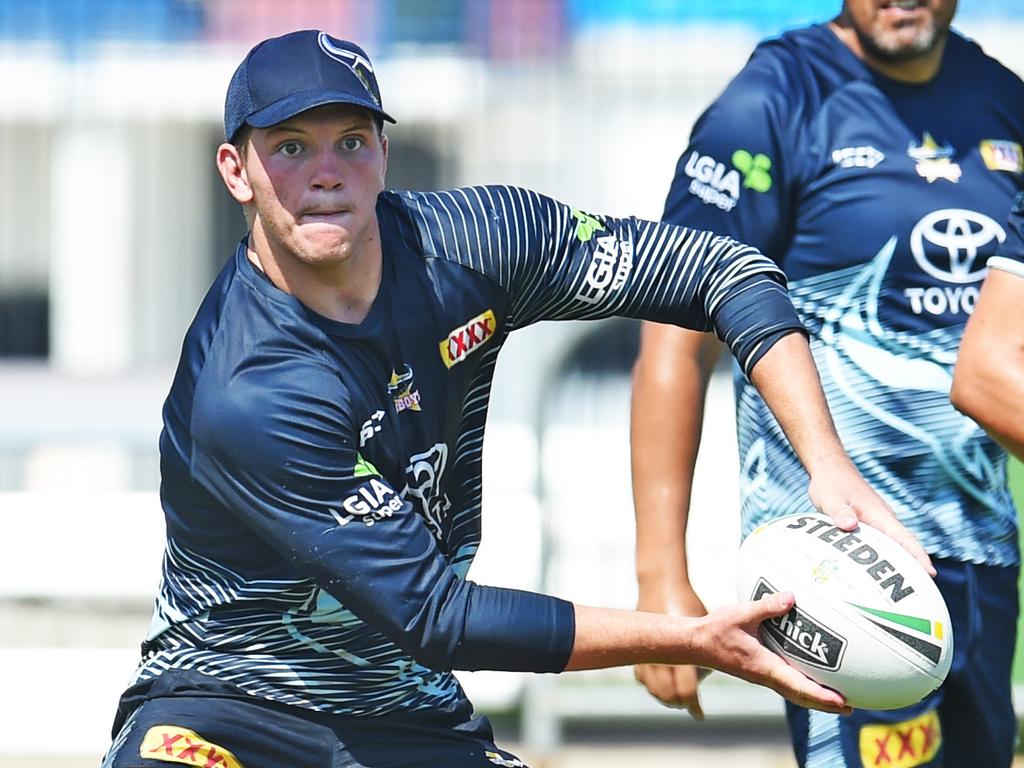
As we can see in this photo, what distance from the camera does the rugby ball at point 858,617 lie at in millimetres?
3260

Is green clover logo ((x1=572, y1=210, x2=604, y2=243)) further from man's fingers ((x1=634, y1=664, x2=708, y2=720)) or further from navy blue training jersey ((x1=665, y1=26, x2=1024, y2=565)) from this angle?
man's fingers ((x1=634, y1=664, x2=708, y2=720))

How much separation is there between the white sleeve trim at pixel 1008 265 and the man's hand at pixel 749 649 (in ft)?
2.80

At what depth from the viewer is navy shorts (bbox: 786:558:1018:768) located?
407cm

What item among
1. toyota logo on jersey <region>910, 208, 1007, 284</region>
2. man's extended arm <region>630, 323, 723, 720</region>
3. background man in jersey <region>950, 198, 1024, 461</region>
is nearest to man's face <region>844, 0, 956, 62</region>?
toyota logo on jersey <region>910, 208, 1007, 284</region>

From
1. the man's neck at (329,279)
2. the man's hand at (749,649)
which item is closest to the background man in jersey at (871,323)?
the man's hand at (749,649)

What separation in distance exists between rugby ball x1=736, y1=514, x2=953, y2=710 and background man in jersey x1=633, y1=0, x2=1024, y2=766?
2.44ft

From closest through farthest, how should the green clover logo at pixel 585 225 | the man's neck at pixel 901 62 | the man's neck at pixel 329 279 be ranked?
the man's neck at pixel 329 279 < the green clover logo at pixel 585 225 < the man's neck at pixel 901 62

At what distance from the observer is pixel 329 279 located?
3.44m

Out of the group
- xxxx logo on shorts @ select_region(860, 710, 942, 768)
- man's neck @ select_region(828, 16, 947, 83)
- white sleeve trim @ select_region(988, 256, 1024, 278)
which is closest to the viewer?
white sleeve trim @ select_region(988, 256, 1024, 278)

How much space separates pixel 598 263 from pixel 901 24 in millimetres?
1040

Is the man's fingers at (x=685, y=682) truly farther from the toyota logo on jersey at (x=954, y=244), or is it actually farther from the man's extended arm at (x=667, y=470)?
the toyota logo on jersey at (x=954, y=244)

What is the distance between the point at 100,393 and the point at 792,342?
4632 mm

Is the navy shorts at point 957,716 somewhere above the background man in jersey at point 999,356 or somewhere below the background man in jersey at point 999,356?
below

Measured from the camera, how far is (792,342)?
3557mm
